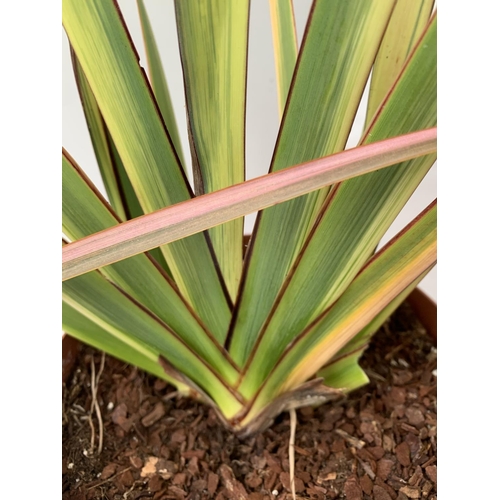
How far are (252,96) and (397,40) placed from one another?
273 mm

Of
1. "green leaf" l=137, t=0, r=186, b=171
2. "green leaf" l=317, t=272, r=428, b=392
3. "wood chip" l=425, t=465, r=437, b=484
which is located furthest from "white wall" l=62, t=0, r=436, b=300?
"wood chip" l=425, t=465, r=437, b=484

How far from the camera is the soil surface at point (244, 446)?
1.46 ft

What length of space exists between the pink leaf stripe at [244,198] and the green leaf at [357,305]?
122 millimetres

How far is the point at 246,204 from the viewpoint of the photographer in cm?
24

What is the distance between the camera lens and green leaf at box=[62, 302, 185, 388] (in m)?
0.44

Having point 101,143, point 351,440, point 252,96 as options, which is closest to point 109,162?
point 101,143

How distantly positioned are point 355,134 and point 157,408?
0.44m

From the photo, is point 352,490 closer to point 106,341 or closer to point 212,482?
point 212,482

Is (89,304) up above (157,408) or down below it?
above

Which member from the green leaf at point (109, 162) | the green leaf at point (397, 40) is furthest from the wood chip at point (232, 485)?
the green leaf at point (397, 40)

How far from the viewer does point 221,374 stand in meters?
0.45

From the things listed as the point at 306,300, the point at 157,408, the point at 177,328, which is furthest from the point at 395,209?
the point at 157,408
